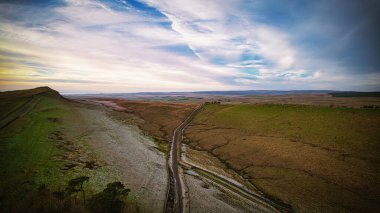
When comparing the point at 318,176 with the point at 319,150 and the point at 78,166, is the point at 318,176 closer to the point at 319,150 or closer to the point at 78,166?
the point at 319,150

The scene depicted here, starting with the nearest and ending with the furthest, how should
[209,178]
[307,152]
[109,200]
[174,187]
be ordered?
[109,200]
[174,187]
[209,178]
[307,152]

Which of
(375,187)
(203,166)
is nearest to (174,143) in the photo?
(203,166)

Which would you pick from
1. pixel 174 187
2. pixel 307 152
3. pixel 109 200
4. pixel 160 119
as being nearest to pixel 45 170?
pixel 109 200

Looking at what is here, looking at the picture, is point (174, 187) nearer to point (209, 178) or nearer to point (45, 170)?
point (209, 178)

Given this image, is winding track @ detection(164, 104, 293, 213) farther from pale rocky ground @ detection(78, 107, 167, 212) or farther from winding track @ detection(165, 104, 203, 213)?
pale rocky ground @ detection(78, 107, 167, 212)

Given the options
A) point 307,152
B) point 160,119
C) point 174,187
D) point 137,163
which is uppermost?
point 160,119

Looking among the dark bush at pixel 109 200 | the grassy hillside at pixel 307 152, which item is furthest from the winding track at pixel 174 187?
the grassy hillside at pixel 307 152

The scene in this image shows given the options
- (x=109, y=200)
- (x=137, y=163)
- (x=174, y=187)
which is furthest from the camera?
(x=137, y=163)
